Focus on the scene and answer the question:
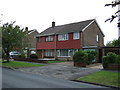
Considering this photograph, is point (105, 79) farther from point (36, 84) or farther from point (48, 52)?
point (48, 52)

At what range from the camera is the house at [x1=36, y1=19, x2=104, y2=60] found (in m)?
30.5

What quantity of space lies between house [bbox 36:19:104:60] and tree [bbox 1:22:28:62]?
32.6 feet

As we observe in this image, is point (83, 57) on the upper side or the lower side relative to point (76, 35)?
lower

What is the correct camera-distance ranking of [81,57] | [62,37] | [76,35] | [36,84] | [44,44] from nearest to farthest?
[36,84], [81,57], [76,35], [62,37], [44,44]

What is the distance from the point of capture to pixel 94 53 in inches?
932

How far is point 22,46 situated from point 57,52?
10.8m

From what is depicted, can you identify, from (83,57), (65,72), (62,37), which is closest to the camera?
(65,72)

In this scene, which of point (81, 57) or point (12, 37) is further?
point (12, 37)

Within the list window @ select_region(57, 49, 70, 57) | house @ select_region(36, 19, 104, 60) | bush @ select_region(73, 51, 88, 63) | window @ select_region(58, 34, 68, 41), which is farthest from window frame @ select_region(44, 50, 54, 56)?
bush @ select_region(73, 51, 88, 63)

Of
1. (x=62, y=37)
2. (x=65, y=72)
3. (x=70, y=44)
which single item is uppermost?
(x=62, y=37)

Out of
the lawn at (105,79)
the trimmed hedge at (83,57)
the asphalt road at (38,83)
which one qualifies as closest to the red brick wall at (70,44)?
the trimmed hedge at (83,57)

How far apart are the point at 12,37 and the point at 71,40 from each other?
12113mm

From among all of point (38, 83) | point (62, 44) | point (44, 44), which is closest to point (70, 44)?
point (62, 44)

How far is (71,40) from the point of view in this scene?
1252 inches
